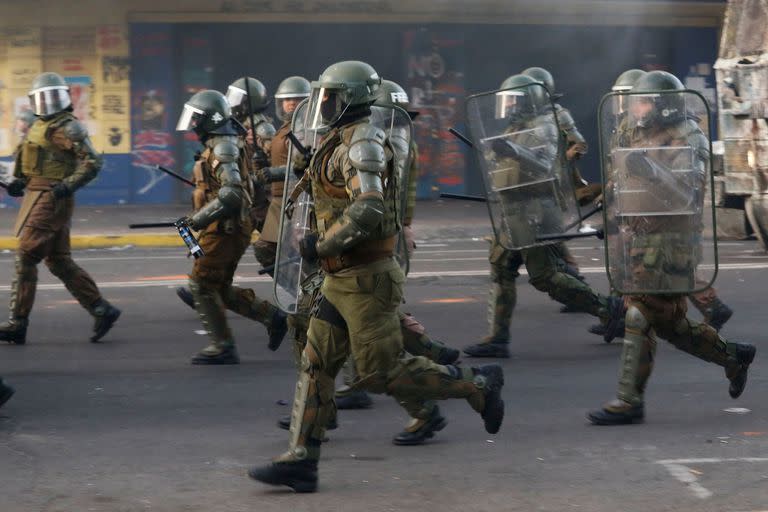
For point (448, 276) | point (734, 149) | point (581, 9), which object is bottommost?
point (448, 276)

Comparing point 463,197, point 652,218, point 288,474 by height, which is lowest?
point 288,474

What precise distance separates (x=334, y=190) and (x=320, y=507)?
134 centimetres

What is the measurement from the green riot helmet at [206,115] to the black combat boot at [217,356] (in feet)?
4.67

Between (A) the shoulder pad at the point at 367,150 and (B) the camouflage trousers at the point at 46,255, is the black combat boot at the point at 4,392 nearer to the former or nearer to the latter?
(B) the camouflage trousers at the point at 46,255

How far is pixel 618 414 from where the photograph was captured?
681 centimetres

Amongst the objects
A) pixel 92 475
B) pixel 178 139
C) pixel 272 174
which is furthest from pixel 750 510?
pixel 178 139

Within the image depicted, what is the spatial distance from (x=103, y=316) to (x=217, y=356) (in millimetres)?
1177

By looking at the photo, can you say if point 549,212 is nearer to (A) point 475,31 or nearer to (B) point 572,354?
(B) point 572,354

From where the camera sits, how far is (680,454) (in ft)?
20.6

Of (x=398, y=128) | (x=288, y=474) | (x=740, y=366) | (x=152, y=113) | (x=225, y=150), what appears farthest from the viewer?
(x=152, y=113)

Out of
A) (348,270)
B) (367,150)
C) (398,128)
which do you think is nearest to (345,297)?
(348,270)

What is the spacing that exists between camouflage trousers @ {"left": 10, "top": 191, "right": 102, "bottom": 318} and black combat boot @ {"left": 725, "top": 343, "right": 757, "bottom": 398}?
458 centimetres

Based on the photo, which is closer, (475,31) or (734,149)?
(734,149)

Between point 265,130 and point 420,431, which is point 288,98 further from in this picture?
point 420,431
